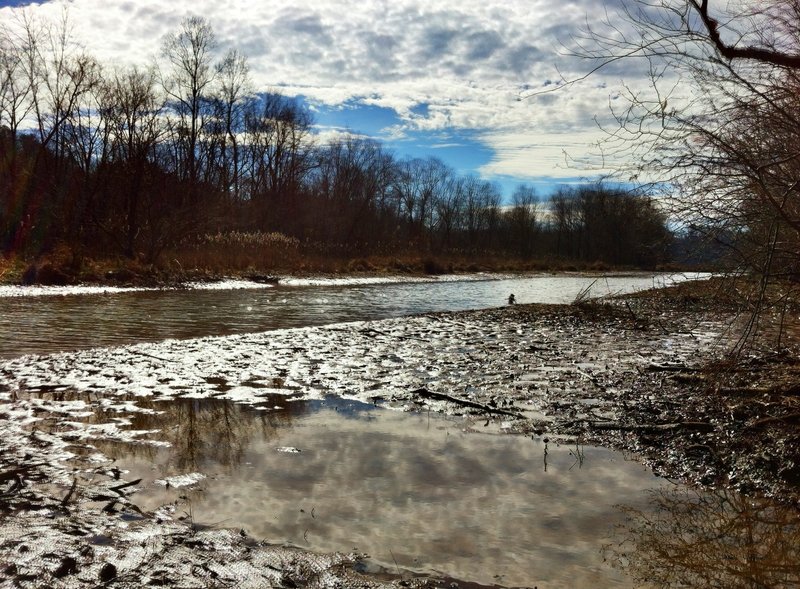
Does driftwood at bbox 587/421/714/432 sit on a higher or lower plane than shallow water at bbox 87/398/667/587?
higher

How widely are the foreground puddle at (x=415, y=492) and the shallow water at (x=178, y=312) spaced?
462cm

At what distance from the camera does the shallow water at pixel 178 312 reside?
1021 centimetres

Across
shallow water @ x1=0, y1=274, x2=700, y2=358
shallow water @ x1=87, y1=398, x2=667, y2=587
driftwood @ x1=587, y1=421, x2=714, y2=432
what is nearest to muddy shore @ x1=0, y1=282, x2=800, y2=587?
driftwood @ x1=587, y1=421, x2=714, y2=432

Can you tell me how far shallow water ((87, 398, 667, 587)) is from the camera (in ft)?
10.5

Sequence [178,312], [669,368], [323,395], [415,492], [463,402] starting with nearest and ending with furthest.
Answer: [415,492] < [463,402] < [323,395] < [669,368] < [178,312]

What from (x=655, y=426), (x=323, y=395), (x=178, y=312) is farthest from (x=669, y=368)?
(x=178, y=312)

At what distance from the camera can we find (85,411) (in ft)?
18.3

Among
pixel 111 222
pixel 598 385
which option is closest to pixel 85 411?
pixel 598 385

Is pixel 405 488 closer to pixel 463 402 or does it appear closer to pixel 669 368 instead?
pixel 463 402

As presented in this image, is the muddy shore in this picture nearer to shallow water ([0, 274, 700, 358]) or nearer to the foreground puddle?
the foreground puddle

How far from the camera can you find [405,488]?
408 cm

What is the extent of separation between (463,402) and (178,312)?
406 inches

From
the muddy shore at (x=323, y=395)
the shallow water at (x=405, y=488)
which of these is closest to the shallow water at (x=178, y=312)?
the muddy shore at (x=323, y=395)

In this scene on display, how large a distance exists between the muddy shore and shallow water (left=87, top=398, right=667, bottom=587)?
0.20 m
